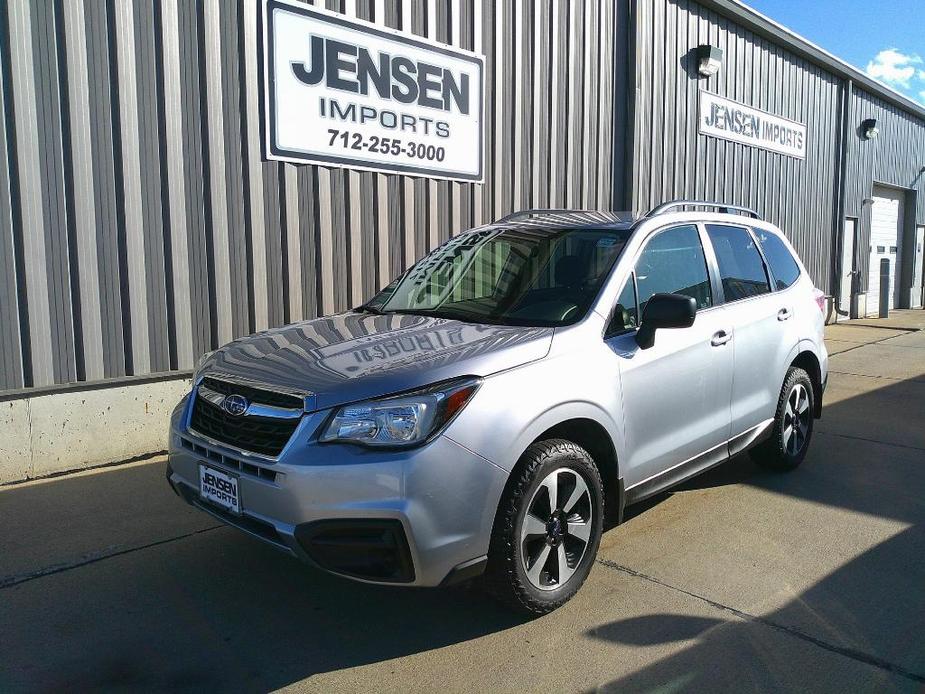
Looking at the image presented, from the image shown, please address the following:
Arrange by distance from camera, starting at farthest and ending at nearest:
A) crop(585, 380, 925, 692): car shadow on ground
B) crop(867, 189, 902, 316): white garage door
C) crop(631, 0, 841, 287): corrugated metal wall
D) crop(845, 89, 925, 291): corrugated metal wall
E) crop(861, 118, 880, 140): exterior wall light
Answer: crop(867, 189, 902, 316): white garage door → crop(861, 118, 880, 140): exterior wall light → crop(845, 89, 925, 291): corrugated metal wall → crop(631, 0, 841, 287): corrugated metal wall → crop(585, 380, 925, 692): car shadow on ground

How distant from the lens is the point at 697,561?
12.7 feet

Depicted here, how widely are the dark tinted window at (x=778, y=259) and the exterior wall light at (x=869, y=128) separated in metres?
13.5

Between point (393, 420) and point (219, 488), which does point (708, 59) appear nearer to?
point (393, 420)

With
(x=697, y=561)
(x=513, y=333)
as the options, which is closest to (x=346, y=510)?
(x=513, y=333)

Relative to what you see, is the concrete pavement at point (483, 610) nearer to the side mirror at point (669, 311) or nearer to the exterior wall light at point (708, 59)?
the side mirror at point (669, 311)

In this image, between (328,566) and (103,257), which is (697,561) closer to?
(328,566)

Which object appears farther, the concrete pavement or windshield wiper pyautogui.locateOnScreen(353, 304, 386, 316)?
windshield wiper pyautogui.locateOnScreen(353, 304, 386, 316)

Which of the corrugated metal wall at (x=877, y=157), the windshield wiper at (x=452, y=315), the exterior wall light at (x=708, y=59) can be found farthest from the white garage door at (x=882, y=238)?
the windshield wiper at (x=452, y=315)

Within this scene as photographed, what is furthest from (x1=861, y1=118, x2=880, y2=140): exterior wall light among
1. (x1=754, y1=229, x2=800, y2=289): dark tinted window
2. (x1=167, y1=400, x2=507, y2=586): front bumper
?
(x1=167, y1=400, x2=507, y2=586): front bumper

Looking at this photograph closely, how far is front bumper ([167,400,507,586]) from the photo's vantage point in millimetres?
2725

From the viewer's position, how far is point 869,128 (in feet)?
54.7

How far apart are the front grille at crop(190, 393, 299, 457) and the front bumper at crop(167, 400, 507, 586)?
0.22 feet

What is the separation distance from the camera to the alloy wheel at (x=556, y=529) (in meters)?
3.15

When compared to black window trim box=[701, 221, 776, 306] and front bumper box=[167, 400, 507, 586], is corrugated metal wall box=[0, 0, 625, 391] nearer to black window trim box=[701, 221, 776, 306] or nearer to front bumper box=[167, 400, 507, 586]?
front bumper box=[167, 400, 507, 586]
